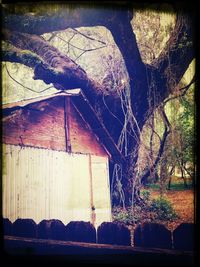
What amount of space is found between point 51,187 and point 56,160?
406mm

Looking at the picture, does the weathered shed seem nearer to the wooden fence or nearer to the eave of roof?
the eave of roof

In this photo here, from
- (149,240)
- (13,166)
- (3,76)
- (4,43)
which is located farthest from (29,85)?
(149,240)

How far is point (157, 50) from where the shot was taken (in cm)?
398

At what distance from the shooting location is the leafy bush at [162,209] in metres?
3.91

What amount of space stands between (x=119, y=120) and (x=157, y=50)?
1.18 meters

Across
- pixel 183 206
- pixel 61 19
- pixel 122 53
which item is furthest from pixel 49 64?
pixel 183 206

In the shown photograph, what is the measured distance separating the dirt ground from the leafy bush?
0.06 meters

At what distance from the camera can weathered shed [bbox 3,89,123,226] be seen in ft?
13.1

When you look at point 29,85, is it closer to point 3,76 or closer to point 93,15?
point 3,76

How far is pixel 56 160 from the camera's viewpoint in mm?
4012

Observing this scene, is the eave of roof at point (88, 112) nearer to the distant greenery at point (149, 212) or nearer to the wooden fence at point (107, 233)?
the distant greenery at point (149, 212)

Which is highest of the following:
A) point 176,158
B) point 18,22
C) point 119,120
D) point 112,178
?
point 18,22

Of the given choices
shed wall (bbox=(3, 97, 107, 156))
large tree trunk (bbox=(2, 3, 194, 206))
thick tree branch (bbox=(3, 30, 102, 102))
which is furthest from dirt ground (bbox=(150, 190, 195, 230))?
thick tree branch (bbox=(3, 30, 102, 102))

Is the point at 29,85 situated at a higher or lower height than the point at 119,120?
higher
